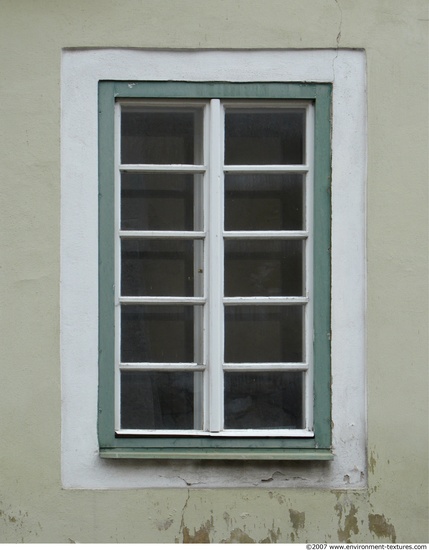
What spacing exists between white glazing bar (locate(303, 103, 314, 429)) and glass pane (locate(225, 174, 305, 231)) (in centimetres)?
6

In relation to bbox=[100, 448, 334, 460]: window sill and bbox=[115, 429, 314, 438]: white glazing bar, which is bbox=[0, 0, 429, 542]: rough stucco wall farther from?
bbox=[115, 429, 314, 438]: white glazing bar

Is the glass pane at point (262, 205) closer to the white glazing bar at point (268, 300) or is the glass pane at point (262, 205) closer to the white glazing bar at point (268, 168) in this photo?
the white glazing bar at point (268, 168)

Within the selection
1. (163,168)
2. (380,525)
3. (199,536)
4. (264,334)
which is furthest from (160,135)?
(380,525)

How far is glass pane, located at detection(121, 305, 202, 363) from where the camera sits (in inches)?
205

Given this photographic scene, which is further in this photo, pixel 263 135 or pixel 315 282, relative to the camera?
pixel 263 135

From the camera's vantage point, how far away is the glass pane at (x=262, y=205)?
5227 millimetres

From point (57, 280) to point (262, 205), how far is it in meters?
1.13

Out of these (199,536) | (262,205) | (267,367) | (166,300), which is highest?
(262,205)

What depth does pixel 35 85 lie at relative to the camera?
5.11m

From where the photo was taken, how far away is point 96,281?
5113 millimetres

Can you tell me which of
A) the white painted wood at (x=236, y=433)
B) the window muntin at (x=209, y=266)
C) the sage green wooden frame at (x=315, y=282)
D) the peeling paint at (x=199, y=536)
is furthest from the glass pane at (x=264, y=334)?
the peeling paint at (x=199, y=536)

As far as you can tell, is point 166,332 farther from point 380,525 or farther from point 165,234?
point 380,525

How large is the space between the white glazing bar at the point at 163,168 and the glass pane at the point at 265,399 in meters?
1.07

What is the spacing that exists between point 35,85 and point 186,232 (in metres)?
1.07
